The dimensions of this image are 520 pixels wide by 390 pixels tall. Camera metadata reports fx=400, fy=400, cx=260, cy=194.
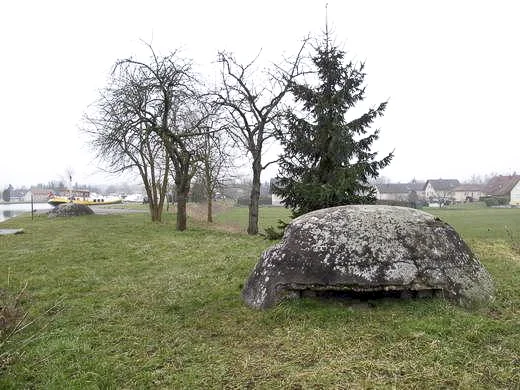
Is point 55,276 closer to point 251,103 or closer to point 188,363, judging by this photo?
point 188,363

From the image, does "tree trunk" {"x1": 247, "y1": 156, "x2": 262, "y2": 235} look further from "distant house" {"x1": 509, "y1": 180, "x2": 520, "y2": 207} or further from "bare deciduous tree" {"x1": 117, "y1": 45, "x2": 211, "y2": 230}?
"distant house" {"x1": 509, "y1": 180, "x2": 520, "y2": 207}

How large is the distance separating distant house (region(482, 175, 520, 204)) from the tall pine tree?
7119 cm

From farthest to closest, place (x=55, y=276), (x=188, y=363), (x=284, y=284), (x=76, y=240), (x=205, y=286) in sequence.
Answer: (x=76, y=240) → (x=55, y=276) → (x=205, y=286) → (x=284, y=284) → (x=188, y=363)

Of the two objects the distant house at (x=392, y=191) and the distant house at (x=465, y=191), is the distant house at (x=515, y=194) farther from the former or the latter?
the distant house at (x=392, y=191)

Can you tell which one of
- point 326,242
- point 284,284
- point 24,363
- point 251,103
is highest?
point 251,103

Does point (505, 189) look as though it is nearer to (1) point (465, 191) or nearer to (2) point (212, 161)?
(1) point (465, 191)

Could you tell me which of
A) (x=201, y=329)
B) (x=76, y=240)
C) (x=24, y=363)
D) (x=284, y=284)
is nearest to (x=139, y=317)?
(x=201, y=329)

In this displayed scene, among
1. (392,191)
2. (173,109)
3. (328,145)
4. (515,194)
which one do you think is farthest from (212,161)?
(392,191)

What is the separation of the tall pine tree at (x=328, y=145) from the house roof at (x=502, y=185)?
3209 inches

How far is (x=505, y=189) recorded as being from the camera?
8156 centimetres

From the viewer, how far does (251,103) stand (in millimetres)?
18875

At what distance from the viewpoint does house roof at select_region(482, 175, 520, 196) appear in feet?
263

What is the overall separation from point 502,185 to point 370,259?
95592mm

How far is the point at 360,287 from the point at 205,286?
317 centimetres
